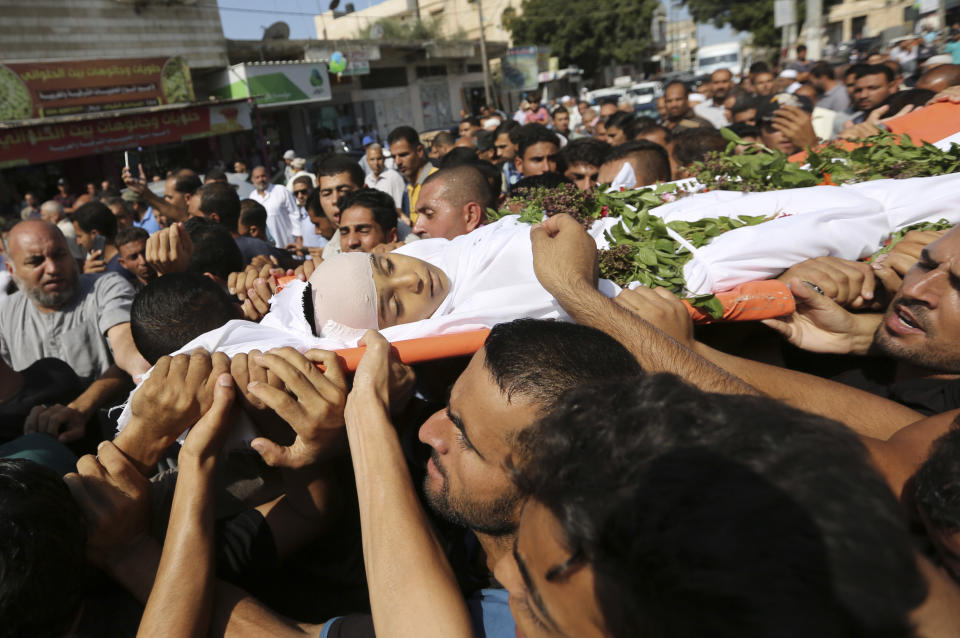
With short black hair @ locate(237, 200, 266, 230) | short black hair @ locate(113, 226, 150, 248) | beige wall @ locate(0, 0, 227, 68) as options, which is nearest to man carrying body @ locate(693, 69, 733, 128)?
short black hair @ locate(237, 200, 266, 230)

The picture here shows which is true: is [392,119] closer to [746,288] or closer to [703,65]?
[703,65]

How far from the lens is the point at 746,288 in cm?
212

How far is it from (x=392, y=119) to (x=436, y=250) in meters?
34.4

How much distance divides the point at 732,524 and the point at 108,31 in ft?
90.6

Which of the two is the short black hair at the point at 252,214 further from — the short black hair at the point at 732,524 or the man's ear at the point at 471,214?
the short black hair at the point at 732,524

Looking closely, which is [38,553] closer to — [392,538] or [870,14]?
[392,538]

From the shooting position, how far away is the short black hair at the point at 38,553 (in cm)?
146

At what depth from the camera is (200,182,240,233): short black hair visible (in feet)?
19.1

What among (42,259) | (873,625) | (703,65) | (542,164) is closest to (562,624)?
(873,625)

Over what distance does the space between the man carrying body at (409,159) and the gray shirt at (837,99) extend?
6987 millimetres

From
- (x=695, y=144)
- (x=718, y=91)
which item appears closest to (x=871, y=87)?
(x=695, y=144)

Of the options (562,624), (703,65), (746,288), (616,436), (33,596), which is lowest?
(33,596)

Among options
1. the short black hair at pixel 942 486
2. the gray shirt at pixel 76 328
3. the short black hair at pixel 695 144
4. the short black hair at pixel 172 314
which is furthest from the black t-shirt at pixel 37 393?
the short black hair at pixel 695 144

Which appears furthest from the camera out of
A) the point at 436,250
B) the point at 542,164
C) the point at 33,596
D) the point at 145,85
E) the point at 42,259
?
the point at 145,85
